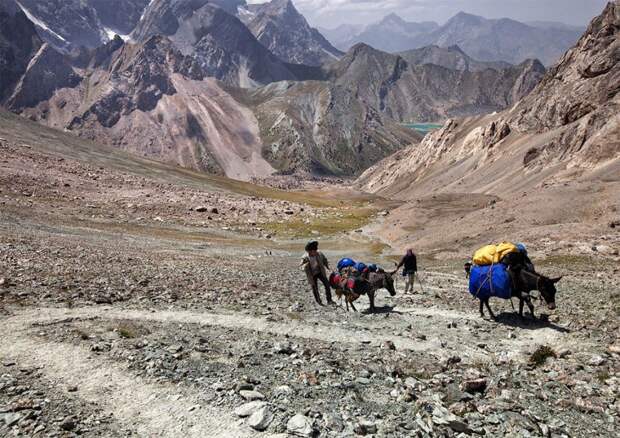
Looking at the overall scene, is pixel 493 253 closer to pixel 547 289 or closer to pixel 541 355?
pixel 547 289

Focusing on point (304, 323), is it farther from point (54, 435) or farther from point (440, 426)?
point (54, 435)

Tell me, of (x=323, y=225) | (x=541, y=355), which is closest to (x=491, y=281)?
(x=541, y=355)

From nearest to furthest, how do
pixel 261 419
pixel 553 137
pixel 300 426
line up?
pixel 300 426 → pixel 261 419 → pixel 553 137

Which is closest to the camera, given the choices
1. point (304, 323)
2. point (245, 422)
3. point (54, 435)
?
point (54, 435)

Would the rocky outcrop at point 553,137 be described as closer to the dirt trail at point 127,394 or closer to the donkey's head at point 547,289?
the donkey's head at point 547,289

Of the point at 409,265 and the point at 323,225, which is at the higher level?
the point at 409,265

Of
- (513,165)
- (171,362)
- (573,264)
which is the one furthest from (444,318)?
(513,165)

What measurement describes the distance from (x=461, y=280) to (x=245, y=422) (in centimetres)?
2456

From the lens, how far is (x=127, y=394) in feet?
A: 34.3

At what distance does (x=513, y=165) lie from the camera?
11588 centimetres

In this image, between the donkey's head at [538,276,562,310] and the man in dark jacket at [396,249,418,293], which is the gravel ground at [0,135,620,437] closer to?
the donkey's head at [538,276,562,310]

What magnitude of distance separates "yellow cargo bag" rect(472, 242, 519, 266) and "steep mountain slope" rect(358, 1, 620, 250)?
2527 cm

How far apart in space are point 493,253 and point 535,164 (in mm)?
96464

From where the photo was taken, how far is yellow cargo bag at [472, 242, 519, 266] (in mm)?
17875
